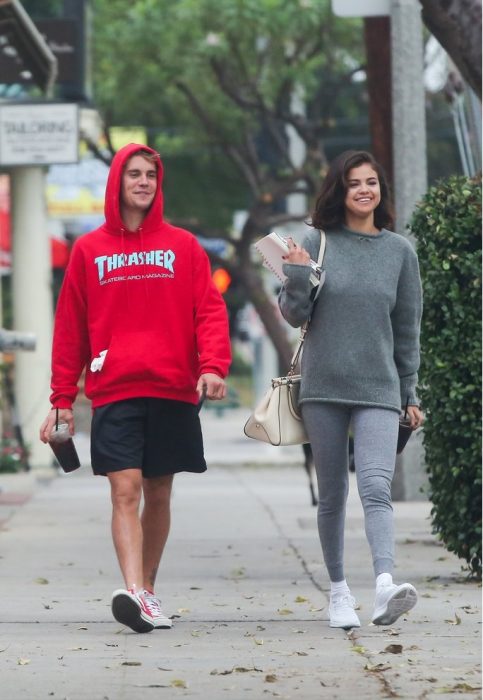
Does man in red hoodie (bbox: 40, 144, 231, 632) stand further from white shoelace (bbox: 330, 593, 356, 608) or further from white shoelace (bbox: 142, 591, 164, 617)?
white shoelace (bbox: 330, 593, 356, 608)

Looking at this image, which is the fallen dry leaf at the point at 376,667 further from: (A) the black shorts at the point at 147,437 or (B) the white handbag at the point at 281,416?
(A) the black shorts at the point at 147,437

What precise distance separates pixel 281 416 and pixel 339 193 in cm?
91

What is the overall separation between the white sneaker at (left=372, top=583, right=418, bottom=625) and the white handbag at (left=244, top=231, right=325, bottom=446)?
2.53 ft

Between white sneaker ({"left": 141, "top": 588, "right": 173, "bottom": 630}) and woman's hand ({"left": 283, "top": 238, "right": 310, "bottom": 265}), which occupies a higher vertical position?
woman's hand ({"left": 283, "top": 238, "right": 310, "bottom": 265})

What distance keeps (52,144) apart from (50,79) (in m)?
3.81

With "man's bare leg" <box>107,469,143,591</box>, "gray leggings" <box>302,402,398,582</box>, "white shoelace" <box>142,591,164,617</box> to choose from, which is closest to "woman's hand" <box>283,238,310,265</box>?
"gray leggings" <box>302,402,398,582</box>

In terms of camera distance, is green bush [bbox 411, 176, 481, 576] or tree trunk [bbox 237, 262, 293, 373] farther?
tree trunk [bbox 237, 262, 293, 373]

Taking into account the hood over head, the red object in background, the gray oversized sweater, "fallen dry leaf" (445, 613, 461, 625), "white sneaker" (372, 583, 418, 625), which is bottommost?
"fallen dry leaf" (445, 613, 461, 625)

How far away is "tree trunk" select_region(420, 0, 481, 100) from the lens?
798cm

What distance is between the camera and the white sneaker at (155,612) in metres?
7.07

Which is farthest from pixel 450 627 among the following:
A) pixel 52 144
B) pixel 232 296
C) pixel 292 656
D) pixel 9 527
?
pixel 232 296

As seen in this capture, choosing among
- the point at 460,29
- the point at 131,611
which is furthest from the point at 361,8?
the point at 131,611

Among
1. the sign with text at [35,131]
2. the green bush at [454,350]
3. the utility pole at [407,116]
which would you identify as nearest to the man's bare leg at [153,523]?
the green bush at [454,350]

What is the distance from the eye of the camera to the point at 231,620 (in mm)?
7445
